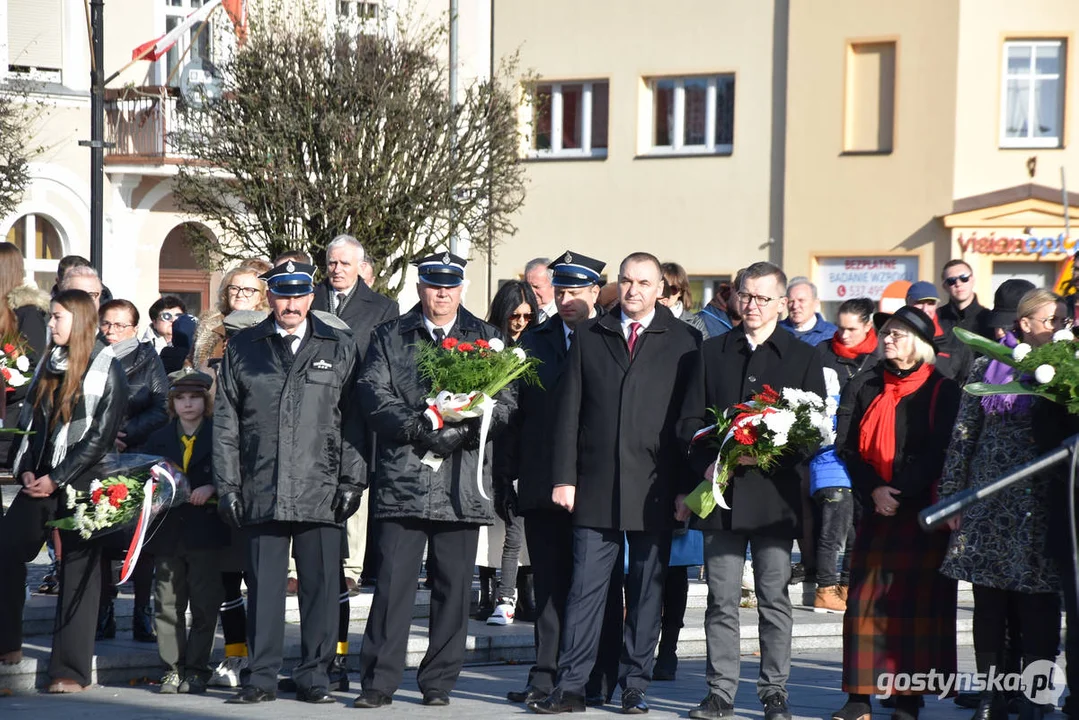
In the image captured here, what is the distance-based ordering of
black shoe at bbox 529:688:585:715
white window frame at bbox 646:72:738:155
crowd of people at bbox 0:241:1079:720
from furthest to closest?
white window frame at bbox 646:72:738:155, black shoe at bbox 529:688:585:715, crowd of people at bbox 0:241:1079:720

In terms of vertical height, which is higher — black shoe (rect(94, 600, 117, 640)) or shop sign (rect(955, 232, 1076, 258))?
shop sign (rect(955, 232, 1076, 258))

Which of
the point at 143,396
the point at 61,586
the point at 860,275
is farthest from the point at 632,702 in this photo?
the point at 860,275

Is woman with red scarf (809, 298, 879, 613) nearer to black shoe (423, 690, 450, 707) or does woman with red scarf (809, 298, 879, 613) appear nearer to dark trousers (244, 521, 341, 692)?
black shoe (423, 690, 450, 707)

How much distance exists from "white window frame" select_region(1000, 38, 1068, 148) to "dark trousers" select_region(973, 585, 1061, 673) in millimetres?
20992

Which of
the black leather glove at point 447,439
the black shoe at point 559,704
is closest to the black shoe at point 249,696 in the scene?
the black shoe at point 559,704

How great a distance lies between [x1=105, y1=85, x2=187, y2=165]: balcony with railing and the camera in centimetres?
2830

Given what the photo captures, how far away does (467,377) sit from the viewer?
8492 millimetres

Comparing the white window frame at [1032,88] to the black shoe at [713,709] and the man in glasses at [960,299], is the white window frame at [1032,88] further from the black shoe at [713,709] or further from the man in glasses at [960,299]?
the black shoe at [713,709]

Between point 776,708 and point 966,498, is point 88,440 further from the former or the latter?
point 966,498

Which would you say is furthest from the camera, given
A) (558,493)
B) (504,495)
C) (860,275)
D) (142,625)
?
(860,275)

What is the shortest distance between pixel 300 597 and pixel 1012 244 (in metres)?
21.0

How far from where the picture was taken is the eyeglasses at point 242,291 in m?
10.1

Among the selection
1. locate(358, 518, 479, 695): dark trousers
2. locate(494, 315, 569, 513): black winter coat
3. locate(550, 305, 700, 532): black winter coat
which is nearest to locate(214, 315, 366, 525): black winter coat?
locate(358, 518, 479, 695): dark trousers

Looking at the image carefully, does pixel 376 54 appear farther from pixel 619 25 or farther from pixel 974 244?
pixel 974 244
